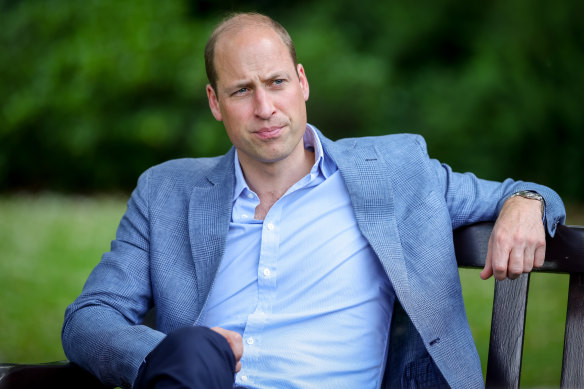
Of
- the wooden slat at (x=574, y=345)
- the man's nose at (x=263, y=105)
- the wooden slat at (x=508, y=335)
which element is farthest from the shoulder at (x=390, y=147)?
the wooden slat at (x=574, y=345)

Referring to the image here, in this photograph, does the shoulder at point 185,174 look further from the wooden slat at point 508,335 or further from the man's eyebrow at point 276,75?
the wooden slat at point 508,335

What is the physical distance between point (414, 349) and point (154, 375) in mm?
882

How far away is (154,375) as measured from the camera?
174cm

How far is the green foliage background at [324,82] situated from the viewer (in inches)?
420

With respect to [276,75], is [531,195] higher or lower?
lower

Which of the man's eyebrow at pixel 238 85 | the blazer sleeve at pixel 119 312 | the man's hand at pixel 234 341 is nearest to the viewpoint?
the man's hand at pixel 234 341

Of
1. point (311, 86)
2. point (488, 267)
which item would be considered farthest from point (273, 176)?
point (311, 86)

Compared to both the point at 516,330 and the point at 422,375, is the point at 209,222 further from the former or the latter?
the point at 516,330

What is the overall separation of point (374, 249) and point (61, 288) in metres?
4.96

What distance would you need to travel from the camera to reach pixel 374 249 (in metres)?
2.19

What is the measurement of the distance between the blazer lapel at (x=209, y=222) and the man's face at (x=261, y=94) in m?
0.15

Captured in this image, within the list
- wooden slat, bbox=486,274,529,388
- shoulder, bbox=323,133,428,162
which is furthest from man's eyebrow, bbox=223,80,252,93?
wooden slat, bbox=486,274,529,388

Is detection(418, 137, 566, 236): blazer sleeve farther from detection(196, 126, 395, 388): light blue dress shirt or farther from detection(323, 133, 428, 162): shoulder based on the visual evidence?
detection(196, 126, 395, 388): light blue dress shirt

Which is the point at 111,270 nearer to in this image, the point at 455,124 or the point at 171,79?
the point at 455,124
